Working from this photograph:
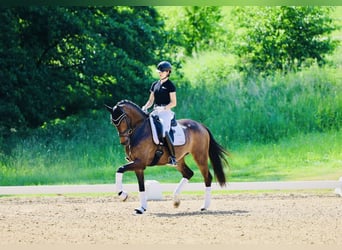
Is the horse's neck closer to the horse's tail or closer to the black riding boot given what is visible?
the black riding boot

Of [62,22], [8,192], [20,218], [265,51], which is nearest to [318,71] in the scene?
[265,51]

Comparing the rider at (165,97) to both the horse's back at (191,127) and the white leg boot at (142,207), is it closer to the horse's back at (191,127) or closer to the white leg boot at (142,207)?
the horse's back at (191,127)

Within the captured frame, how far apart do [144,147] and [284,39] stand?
737 cm

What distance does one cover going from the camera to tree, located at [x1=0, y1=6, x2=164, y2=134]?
1373 cm

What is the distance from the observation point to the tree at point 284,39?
1540 cm

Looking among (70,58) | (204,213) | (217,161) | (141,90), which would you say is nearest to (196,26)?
(70,58)

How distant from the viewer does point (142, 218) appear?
A: 8.11 metres

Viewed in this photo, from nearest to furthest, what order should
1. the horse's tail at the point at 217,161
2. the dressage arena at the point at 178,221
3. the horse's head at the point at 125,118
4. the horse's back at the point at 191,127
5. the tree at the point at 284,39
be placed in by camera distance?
1. the dressage arena at the point at 178,221
2. the horse's head at the point at 125,118
3. the horse's back at the point at 191,127
4. the horse's tail at the point at 217,161
5. the tree at the point at 284,39

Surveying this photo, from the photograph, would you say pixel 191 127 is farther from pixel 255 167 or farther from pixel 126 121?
pixel 255 167

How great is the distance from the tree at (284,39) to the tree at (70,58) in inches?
69.8

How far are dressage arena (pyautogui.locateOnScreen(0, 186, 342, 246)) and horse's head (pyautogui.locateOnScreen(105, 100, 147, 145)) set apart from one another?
2.36ft

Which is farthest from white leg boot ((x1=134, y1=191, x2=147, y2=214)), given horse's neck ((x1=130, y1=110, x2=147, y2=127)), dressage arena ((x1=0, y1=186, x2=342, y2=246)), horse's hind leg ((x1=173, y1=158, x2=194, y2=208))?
horse's neck ((x1=130, y1=110, x2=147, y2=127))

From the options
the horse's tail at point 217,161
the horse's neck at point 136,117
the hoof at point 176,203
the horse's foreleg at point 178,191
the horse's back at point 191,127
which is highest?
the horse's neck at point 136,117

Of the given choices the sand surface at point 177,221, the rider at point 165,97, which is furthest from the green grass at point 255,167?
the rider at point 165,97
